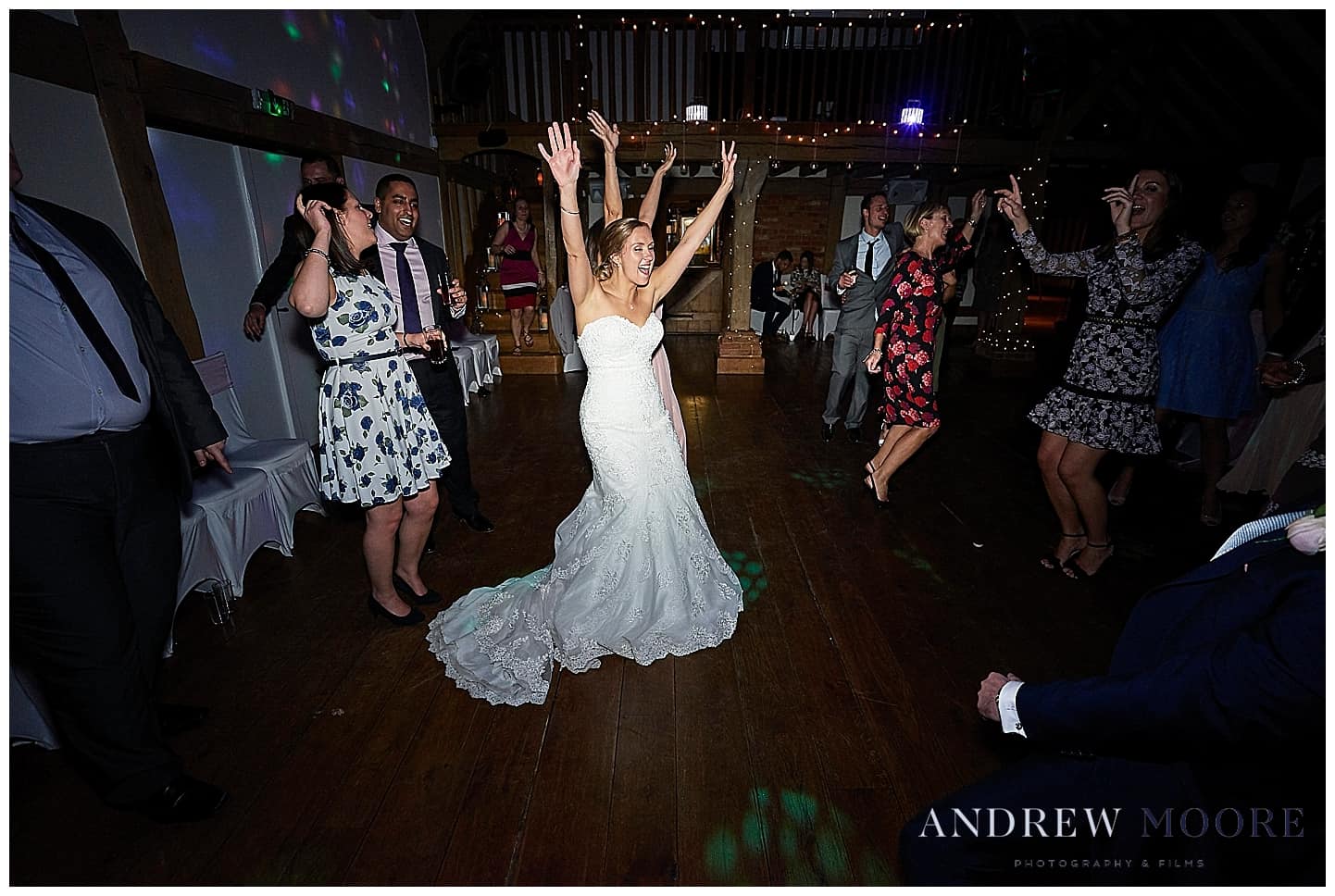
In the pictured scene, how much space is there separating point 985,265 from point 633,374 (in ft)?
25.7

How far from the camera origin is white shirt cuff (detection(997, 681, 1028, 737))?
3.70ft

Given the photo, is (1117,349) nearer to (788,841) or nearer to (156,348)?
(788,841)

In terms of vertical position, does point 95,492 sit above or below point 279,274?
below

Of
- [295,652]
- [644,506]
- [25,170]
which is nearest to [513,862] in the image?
[644,506]

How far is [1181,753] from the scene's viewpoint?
925 mm

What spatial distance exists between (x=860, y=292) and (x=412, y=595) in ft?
12.2

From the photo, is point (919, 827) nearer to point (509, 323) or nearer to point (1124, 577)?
point (1124, 577)

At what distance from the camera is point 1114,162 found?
22.0ft

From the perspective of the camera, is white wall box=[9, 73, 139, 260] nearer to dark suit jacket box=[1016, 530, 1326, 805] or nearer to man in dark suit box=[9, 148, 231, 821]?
man in dark suit box=[9, 148, 231, 821]

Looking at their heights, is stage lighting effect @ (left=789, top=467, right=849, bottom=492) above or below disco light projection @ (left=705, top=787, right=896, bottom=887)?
above

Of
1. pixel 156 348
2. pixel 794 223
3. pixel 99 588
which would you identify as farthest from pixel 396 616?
pixel 794 223

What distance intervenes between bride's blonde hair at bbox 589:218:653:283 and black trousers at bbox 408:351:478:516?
3.47 ft

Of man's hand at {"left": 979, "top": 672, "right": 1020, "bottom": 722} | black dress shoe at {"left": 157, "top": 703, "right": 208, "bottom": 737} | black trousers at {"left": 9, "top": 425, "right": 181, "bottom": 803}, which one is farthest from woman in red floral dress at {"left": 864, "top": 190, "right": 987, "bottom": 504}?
black dress shoe at {"left": 157, "top": 703, "right": 208, "bottom": 737}

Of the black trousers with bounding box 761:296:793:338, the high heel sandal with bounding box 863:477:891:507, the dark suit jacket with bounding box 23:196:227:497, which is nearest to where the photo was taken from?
the dark suit jacket with bounding box 23:196:227:497
